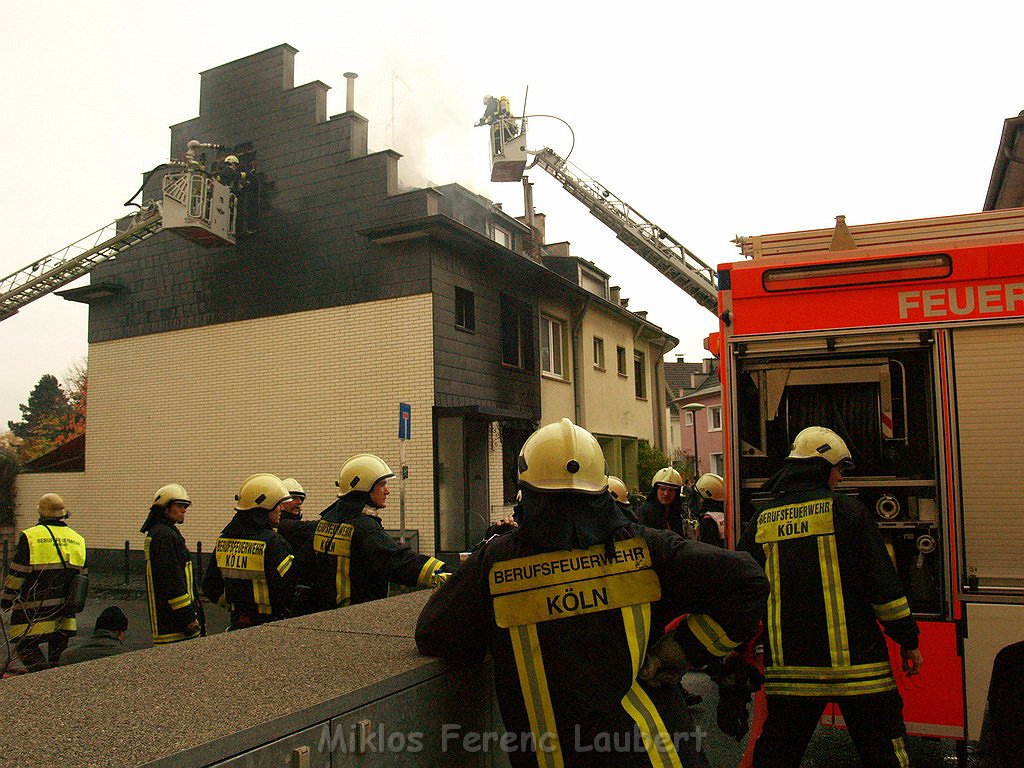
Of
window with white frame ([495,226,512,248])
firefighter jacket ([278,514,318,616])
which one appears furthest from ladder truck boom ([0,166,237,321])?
firefighter jacket ([278,514,318,616])

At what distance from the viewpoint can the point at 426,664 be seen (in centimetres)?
228

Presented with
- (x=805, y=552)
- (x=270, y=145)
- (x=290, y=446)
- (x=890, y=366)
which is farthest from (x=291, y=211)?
(x=805, y=552)

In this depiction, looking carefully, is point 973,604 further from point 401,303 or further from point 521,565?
point 401,303

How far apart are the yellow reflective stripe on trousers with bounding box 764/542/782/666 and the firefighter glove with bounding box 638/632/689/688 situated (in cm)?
134

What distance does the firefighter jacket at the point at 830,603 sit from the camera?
3342mm

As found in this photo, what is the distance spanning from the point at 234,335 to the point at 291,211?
2.58 metres

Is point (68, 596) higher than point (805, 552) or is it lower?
lower

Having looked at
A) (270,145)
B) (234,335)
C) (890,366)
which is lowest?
(890,366)

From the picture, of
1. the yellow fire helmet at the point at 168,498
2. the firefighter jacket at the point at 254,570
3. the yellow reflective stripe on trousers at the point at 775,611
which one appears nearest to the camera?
the yellow reflective stripe on trousers at the point at 775,611

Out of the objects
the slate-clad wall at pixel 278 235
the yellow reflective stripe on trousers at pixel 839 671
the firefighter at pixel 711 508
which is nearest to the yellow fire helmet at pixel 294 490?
the firefighter at pixel 711 508

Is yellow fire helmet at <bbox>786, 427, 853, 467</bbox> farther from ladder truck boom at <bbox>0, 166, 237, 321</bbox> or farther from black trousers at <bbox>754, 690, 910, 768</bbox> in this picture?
ladder truck boom at <bbox>0, 166, 237, 321</bbox>

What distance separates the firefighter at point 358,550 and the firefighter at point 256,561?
31 centimetres

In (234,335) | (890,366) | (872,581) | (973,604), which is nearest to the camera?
(872,581)

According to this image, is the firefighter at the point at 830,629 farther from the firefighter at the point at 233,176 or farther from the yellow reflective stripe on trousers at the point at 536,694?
the firefighter at the point at 233,176
